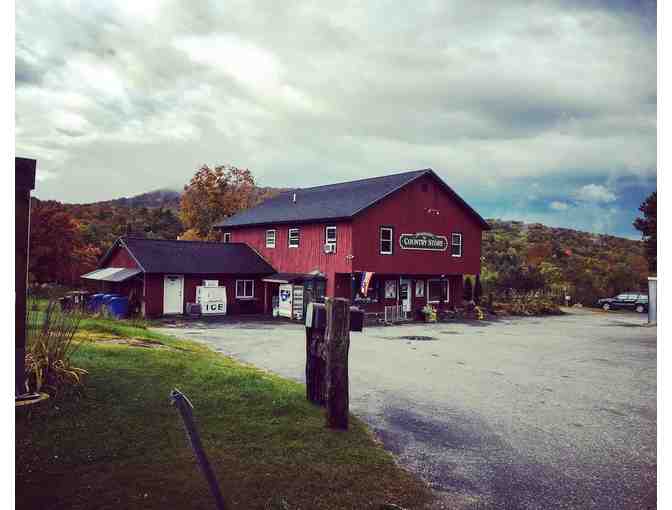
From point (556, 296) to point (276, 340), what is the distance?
88.8 feet

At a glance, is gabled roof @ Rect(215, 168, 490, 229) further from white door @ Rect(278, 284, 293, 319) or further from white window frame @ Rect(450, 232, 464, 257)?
white door @ Rect(278, 284, 293, 319)

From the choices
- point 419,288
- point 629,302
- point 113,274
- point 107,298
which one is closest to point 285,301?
point 419,288

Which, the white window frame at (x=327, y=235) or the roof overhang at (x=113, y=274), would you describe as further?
the white window frame at (x=327, y=235)

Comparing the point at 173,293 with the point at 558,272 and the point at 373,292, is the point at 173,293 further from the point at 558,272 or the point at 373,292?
the point at 558,272

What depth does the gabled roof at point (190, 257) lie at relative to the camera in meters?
25.1

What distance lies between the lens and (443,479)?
5277 mm

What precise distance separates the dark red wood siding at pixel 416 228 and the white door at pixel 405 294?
4.01 ft

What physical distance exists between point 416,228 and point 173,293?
1374 centimetres

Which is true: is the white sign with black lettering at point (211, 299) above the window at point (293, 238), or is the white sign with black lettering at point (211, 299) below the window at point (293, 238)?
below

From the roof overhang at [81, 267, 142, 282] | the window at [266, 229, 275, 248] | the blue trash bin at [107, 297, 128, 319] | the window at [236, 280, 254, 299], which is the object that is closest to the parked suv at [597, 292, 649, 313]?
the window at [266, 229, 275, 248]

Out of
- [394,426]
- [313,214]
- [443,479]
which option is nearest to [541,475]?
[443,479]

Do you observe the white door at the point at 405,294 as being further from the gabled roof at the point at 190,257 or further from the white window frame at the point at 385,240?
the gabled roof at the point at 190,257

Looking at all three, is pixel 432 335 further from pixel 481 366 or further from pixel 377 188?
pixel 377 188

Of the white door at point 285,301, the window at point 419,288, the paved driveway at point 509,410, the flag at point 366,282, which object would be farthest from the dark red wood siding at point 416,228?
the paved driveway at point 509,410
